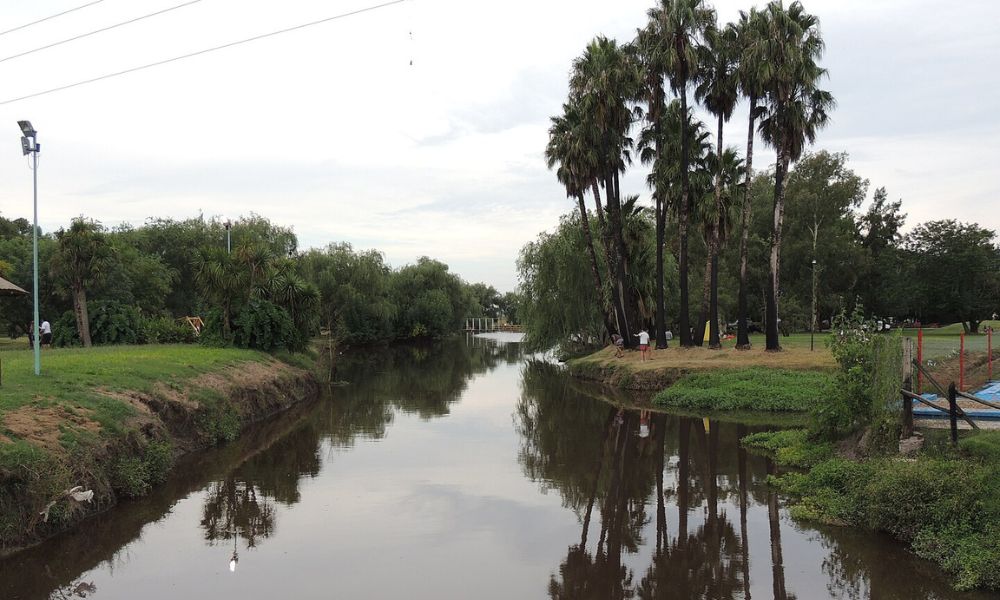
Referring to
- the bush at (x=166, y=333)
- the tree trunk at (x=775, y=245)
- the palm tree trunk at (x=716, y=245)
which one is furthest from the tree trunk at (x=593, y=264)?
the bush at (x=166, y=333)

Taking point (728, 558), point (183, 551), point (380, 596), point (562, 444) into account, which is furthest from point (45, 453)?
point (562, 444)

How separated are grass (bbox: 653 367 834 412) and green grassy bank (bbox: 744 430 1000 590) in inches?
416

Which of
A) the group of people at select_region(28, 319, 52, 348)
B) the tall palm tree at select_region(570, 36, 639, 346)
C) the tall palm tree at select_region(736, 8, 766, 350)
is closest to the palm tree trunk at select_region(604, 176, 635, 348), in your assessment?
the tall palm tree at select_region(570, 36, 639, 346)

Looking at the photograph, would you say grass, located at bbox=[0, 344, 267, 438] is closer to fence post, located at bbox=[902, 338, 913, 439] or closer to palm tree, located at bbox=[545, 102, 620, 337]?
Result: fence post, located at bbox=[902, 338, 913, 439]

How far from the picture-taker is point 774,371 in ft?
80.1

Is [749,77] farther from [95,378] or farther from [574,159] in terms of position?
[95,378]

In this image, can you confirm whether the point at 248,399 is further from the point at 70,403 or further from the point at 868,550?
the point at 868,550

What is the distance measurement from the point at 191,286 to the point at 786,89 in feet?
145

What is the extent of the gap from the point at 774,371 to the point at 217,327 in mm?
21636

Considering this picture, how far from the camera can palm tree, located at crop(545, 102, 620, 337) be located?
3195 cm

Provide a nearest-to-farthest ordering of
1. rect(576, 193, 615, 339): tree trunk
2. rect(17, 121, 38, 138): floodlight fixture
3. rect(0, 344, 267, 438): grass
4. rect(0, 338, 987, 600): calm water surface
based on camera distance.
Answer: rect(0, 338, 987, 600): calm water surface
rect(0, 344, 267, 438): grass
rect(17, 121, 38, 138): floodlight fixture
rect(576, 193, 615, 339): tree trunk

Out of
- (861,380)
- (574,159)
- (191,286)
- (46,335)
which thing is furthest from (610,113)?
(191,286)

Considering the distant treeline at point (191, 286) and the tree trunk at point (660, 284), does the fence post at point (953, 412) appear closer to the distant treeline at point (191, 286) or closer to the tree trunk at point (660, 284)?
the tree trunk at point (660, 284)

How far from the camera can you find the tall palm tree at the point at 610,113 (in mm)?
30531
